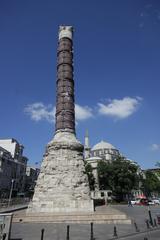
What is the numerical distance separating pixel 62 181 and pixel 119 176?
20336mm

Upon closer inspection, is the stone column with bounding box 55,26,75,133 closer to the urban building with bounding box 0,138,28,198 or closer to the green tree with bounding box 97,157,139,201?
the green tree with bounding box 97,157,139,201

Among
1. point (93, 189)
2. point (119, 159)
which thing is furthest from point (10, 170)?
point (119, 159)

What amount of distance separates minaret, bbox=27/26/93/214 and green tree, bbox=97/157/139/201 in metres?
18.7

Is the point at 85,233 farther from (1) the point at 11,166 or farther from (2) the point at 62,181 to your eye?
(1) the point at 11,166

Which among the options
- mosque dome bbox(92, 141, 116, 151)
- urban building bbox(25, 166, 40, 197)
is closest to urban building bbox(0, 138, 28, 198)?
urban building bbox(25, 166, 40, 197)

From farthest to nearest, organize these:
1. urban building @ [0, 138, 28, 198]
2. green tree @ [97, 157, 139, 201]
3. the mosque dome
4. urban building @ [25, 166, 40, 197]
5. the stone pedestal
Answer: the mosque dome
urban building @ [25, 166, 40, 197]
urban building @ [0, 138, 28, 198]
green tree @ [97, 157, 139, 201]
the stone pedestal

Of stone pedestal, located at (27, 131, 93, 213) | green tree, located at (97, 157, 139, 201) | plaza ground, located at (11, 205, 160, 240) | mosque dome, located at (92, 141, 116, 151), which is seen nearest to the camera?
plaza ground, located at (11, 205, 160, 240)

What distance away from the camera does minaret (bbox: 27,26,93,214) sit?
65.7ft

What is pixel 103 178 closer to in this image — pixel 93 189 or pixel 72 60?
pixel 93 189

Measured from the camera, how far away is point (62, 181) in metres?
20.7

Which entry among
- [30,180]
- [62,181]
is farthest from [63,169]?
[30,180]

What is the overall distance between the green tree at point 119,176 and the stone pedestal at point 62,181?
61.2 feet

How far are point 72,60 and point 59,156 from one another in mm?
12037

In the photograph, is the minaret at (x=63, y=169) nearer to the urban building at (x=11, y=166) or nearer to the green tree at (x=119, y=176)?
the green tree at (x=119, y=176)
